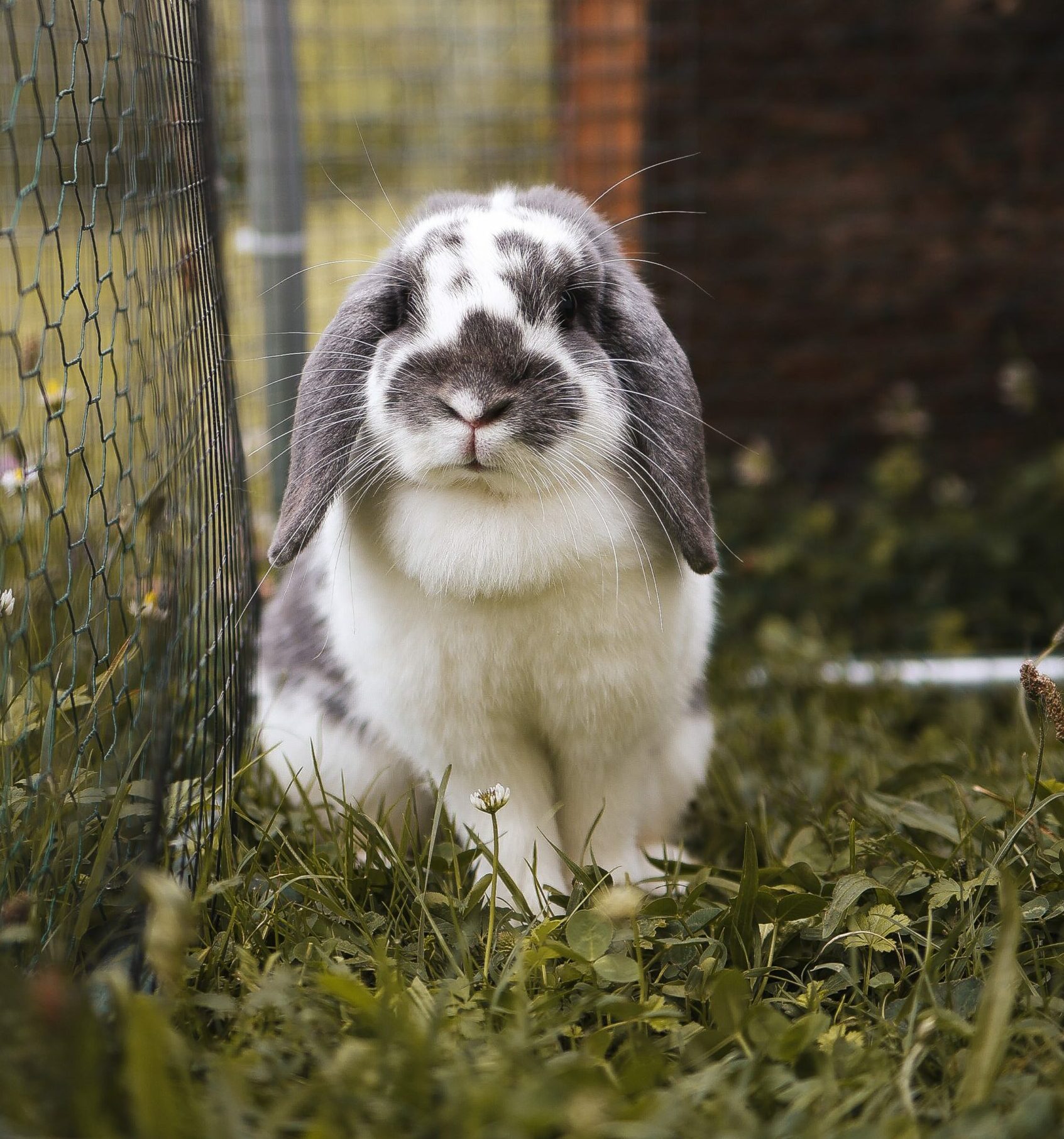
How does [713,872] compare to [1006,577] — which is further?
[1006,577]

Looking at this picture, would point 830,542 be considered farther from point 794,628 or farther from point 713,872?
point 713,872

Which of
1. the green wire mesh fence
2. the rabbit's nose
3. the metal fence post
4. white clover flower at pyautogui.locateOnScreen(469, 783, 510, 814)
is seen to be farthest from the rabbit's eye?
the metal fence post

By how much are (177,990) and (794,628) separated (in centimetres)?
297

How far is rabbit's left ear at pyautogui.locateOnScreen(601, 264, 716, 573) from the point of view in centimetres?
207

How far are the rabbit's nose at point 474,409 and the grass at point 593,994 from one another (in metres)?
0.74

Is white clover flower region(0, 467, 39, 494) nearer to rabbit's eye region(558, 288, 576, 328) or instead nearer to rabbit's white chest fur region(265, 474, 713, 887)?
rabbit's white chest fur region(265, 474, 713, 887)

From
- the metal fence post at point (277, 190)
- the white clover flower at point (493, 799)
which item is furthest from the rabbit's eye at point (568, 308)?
the metal fence post at point (277, 190)

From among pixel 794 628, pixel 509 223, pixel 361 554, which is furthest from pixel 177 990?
pixel 794 628

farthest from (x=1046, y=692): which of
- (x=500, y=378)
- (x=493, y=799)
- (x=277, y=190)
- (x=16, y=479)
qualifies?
(x=277, y=190)

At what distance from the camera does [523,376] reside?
1893 mm

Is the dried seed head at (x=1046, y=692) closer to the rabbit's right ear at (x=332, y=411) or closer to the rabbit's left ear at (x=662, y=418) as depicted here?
the rabbit's left ear at (x=662, y=418)

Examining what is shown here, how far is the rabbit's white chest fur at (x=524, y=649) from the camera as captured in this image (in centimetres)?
199

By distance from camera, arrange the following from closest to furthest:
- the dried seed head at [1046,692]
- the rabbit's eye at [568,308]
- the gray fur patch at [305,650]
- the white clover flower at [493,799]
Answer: the white clover flower at [493,799] < the dried seed head at [1046,692] < the rabbit's eye at [568,308] < the gray fur patch at [305,650]

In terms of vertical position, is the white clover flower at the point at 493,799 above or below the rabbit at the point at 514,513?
below
